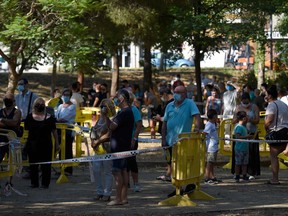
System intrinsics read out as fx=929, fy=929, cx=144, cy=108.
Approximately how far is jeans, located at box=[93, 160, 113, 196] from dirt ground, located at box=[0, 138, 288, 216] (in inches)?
10.3

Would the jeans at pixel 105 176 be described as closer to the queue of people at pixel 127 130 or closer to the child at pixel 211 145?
the queue of people at pixel 127 130

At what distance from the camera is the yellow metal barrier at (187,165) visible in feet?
43.8

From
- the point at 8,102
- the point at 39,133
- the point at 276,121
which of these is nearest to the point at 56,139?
the point at 39,133

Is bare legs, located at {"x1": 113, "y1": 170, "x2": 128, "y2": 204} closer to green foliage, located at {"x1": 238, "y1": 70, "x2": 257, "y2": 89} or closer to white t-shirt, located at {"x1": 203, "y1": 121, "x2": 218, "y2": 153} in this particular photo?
white t-shirt, located at {"x1": 203, "y1": 121, "x2": 218, "y2": 153}

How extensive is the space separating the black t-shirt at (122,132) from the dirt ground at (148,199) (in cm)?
88

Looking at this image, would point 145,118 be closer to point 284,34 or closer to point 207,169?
point 284,34

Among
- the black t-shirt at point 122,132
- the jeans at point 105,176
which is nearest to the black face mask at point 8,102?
the jeans at point 105,176

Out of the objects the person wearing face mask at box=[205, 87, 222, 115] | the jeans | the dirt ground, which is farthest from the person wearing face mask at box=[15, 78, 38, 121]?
the person wearing face mask at box=[205, 87, 222, 115]

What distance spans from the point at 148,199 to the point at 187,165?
3.96ft

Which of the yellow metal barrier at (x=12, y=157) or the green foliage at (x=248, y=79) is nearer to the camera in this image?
the yellow metal barrier at (x=12, y=157)

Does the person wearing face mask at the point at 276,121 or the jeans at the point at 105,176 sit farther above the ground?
the person wearing face mask at the point at 276,121

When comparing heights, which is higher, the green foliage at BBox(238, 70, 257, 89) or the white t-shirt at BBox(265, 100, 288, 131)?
the green foliage at BBox(238, 70, 257, 89)

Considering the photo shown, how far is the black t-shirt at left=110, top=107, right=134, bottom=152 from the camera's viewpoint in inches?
529

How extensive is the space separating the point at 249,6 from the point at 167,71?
28.3 meters
